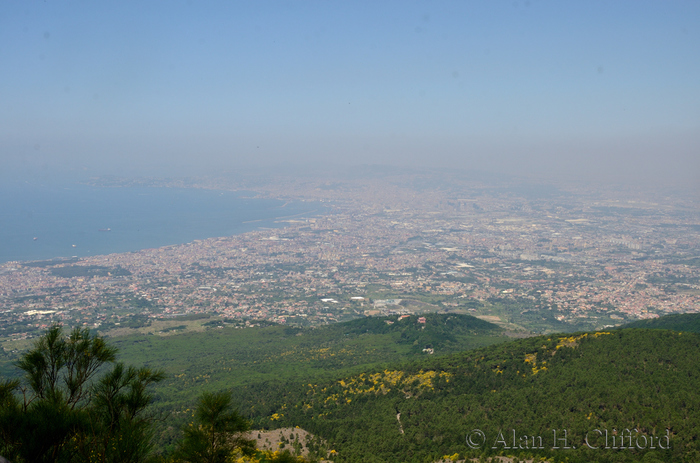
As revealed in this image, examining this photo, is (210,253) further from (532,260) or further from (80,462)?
(80,462)

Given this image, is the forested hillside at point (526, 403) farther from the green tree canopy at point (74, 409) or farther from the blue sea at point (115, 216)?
the blue sea at point (115, 216)

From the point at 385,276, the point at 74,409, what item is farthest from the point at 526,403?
the point at 385,276

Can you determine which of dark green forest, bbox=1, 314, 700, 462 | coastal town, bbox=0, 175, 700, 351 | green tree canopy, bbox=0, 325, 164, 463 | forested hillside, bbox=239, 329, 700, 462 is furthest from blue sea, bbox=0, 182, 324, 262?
green tree canopy, bbox=0, 325, 164, 463

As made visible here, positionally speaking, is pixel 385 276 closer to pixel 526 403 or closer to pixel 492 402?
pixel 492 402

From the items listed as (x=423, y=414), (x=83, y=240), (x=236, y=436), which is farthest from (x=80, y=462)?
(x=83, y=240)

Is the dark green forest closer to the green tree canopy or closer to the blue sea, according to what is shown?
the green tree canopy
